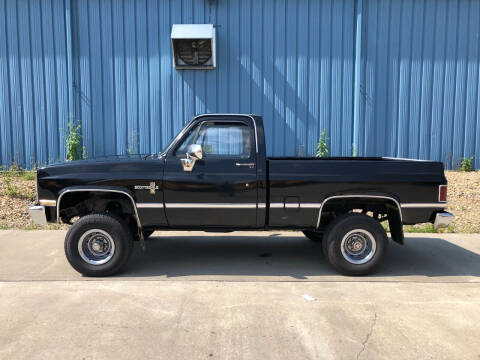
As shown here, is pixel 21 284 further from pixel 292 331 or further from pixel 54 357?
pixel 292 331

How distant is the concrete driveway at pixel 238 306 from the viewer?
3.15m

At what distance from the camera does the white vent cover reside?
9.34 metres

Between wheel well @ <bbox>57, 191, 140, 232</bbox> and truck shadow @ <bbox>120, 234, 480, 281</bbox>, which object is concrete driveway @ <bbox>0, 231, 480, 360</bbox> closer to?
truck shadow @ <bbox>120, 234, 480, 281</bbox>

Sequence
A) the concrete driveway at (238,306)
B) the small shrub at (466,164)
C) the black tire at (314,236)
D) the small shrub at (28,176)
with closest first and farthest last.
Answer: the concrete driveway at (238,306), the black tire at (314,236), the small shrub at (28,176), the small shrub at (466,164)

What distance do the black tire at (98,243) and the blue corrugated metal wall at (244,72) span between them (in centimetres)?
562

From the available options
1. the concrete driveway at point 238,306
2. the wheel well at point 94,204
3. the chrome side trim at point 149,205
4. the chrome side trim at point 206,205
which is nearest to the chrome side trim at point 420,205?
the concrete driveway at point 238,306

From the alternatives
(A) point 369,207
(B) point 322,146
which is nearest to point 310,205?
(A) point 369,207

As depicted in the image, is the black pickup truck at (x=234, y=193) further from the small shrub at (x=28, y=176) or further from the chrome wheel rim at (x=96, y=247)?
the small shrub at (x=28, y=176)

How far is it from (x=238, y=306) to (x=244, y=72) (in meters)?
7.25

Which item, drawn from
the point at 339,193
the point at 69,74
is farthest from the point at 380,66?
the point at 69,74

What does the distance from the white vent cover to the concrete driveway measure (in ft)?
17.9

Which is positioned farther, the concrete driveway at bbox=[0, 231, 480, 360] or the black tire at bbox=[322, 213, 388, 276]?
the black tire at bbox=[322, 213, 388, 276]

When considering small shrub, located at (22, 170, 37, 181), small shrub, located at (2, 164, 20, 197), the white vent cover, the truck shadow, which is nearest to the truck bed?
the truck shadow

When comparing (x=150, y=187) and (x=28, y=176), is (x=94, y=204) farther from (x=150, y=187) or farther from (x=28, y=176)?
(x=28, y=176)
